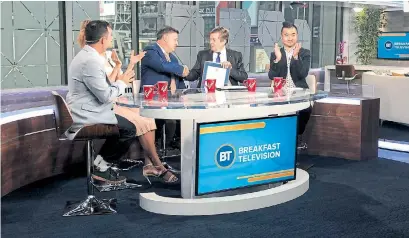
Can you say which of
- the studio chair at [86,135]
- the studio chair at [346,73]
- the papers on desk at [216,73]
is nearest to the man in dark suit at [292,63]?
the papers on desk at [216,73]

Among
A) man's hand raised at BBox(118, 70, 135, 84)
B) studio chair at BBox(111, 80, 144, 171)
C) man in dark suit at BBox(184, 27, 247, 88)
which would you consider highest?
man in dark suit at BBox(184, 27, 247, 88)

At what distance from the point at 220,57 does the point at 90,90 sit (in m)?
1.62

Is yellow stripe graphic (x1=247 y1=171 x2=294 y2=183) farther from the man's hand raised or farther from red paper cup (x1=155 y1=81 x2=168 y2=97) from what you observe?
the man's hand raised

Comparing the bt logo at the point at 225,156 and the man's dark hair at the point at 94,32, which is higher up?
the man's dark hair at the point at 94,32

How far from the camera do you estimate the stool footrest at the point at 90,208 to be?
350 cm

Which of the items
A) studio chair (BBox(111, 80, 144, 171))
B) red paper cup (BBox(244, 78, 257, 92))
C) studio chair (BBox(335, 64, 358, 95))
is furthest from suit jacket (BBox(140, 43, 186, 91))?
studio chair (BBox(335, 64, 358, 95))

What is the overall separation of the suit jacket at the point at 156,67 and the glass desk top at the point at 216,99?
1.52 feet

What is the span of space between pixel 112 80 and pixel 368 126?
8.95 feet

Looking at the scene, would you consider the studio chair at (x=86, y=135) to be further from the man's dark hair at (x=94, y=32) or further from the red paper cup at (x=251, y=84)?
the red paper cup at (x=251, y=84)

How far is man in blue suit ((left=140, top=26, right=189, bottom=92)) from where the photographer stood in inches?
180

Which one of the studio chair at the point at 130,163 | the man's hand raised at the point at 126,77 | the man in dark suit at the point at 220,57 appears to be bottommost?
the studio chair at the point at 130,163

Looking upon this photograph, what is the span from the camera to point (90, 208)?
3.54 meters

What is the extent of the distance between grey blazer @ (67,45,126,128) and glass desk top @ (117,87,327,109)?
0.37 feet

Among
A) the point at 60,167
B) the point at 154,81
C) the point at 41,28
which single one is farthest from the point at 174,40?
the point at 41,28
